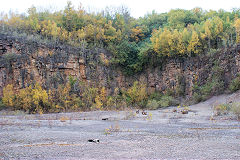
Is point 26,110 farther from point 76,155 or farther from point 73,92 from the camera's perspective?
Result: point 76,155

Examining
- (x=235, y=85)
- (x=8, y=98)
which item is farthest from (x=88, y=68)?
(x=235, y=85)

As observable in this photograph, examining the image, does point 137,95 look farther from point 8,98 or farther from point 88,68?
point 8,98

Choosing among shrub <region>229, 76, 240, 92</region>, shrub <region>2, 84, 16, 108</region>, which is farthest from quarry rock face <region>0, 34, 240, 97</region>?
shrub <region>229, 76, 240, 92</region>

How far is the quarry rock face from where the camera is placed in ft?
92.6

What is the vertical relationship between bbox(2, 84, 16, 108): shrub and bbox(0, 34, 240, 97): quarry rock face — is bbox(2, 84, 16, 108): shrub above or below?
below

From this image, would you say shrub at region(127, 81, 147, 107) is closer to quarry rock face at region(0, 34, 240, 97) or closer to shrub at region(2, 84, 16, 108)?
quarry rock face at region(0, 34, 240, 97)

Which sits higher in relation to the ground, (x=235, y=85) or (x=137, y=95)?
(x=235, y=85)

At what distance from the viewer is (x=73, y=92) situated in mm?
30188

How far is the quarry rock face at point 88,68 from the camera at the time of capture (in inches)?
1111

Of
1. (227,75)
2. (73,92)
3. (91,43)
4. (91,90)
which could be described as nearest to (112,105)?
(91,90)

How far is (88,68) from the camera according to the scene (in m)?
33.3

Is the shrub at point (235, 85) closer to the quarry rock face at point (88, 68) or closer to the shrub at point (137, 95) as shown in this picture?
the quarry rock face at point (88, 68)

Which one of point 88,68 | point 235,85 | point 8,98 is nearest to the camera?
point 235,85

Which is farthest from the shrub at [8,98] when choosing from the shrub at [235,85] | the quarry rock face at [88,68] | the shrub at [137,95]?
the shrub at [235,85]
